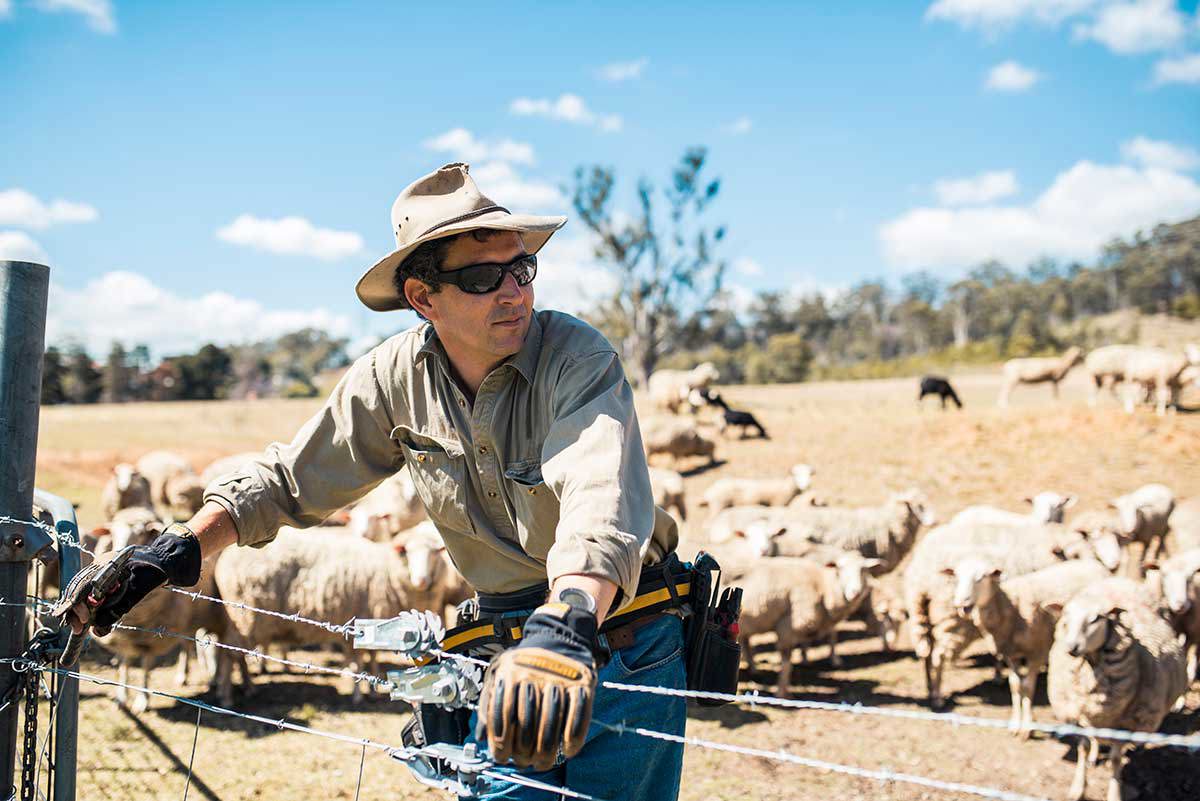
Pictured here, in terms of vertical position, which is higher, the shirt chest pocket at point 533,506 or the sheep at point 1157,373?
the sheep at point 1157,373

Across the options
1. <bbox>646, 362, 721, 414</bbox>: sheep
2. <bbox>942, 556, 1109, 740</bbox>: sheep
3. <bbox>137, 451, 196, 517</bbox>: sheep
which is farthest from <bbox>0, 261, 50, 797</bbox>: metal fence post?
<bbox>646, 362, 721, 414</bbox>: sheep

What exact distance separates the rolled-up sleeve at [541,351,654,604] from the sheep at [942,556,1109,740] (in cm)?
597

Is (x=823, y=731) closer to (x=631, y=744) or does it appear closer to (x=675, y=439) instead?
(x=631, y=744)

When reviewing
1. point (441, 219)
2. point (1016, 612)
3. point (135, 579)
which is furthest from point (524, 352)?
point (1016, 612)

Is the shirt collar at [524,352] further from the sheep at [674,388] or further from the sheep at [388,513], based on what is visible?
the sheep at [674,388]

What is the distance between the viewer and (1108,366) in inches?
850

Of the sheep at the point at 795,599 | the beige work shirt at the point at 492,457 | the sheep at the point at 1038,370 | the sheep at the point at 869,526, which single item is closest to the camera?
the beige work shirt at the point at 492,457

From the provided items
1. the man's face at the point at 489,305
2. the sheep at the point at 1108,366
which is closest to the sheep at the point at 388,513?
the man's face at the point at 489,305

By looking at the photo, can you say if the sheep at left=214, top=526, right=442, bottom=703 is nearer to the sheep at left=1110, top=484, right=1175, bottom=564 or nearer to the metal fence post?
the metal fence post

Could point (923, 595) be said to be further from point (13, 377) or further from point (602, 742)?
point (13, 377)

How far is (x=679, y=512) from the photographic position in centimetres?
1554

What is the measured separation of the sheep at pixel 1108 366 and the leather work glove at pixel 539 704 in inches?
889

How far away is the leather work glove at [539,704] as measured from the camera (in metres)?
1.51

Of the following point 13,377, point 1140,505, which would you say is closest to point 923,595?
point 1140,505
